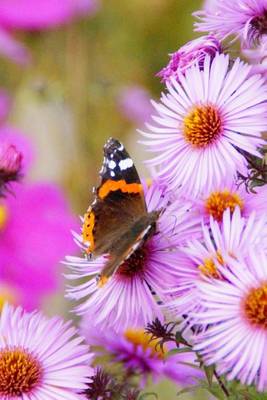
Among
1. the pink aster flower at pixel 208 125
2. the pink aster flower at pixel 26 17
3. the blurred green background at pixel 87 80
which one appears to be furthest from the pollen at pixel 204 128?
the pink aster flower at pixel 26 17

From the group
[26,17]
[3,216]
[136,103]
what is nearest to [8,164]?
[3,216]

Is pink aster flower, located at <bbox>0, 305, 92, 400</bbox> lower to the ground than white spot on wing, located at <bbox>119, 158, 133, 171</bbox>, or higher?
lower

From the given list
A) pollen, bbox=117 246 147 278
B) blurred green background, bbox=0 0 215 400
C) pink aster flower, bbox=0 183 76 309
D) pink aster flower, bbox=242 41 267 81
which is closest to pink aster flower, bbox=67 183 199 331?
pollen, bbox=117 246 147 278

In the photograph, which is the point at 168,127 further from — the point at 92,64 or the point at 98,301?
the point at 92,64

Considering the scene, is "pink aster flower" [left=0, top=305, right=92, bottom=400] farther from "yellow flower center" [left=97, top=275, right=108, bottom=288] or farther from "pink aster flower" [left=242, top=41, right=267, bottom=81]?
"pink aster flower" [left=242, top=41, right=267, bottom=81]

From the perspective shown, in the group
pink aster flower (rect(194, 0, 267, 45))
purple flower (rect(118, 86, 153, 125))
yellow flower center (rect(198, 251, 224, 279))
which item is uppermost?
purple flower (rect(118, 86, 153, 125))

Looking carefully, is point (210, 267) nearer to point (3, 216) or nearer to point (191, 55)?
point (191, 55)

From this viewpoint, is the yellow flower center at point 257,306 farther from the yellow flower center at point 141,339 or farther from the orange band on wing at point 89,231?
the yellow flower center at point 141,339

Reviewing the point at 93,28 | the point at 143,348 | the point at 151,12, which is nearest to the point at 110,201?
the point at 143,348
